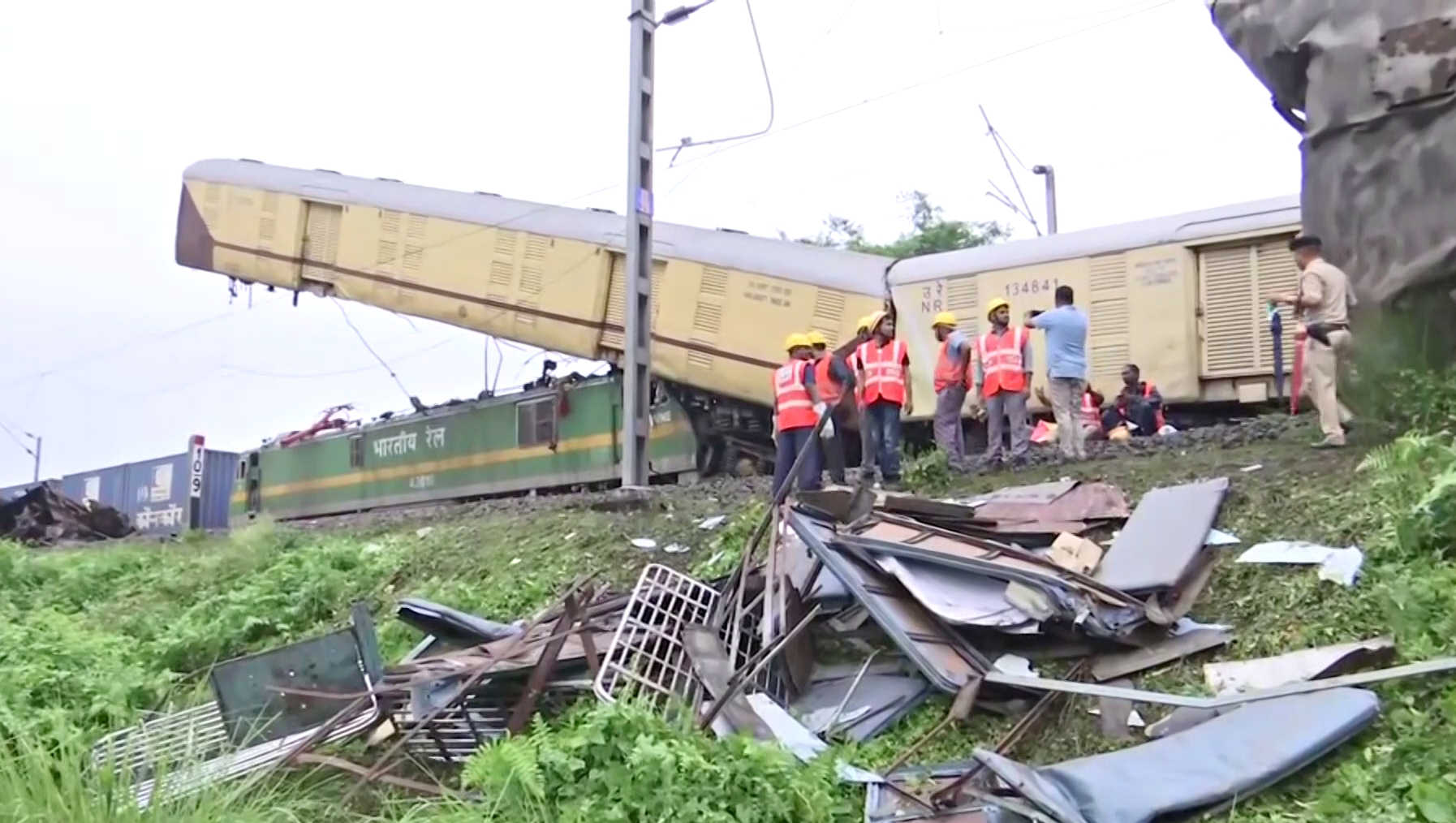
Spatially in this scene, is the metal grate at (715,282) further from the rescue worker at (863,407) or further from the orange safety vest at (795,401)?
the orange safety vest at (795,401)

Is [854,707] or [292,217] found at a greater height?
[292,217]

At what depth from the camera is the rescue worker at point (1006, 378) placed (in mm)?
9758

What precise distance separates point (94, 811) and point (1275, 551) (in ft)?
16.7

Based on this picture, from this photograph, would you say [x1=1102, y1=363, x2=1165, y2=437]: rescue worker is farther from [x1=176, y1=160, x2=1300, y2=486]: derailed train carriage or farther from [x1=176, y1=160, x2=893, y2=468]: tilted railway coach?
[x1=176, y1=160, x2=893, y2=468]: tilted railway coach

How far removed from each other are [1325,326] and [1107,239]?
607cm

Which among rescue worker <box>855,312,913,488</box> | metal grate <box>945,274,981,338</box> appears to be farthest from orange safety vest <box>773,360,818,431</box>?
metal grate <box>945,274,981,338</box>

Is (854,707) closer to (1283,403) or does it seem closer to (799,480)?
(799,480)

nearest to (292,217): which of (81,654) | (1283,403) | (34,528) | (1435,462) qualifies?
(34,528)

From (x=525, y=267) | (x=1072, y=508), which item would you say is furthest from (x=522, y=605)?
(x=525, y=267)

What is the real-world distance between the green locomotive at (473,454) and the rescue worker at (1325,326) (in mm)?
9343

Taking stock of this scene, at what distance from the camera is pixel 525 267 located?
17.2 m

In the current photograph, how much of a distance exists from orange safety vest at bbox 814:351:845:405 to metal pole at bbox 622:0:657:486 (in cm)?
215

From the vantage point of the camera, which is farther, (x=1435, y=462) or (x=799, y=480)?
(x=799, y=480)

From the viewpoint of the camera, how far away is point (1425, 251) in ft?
23.9
